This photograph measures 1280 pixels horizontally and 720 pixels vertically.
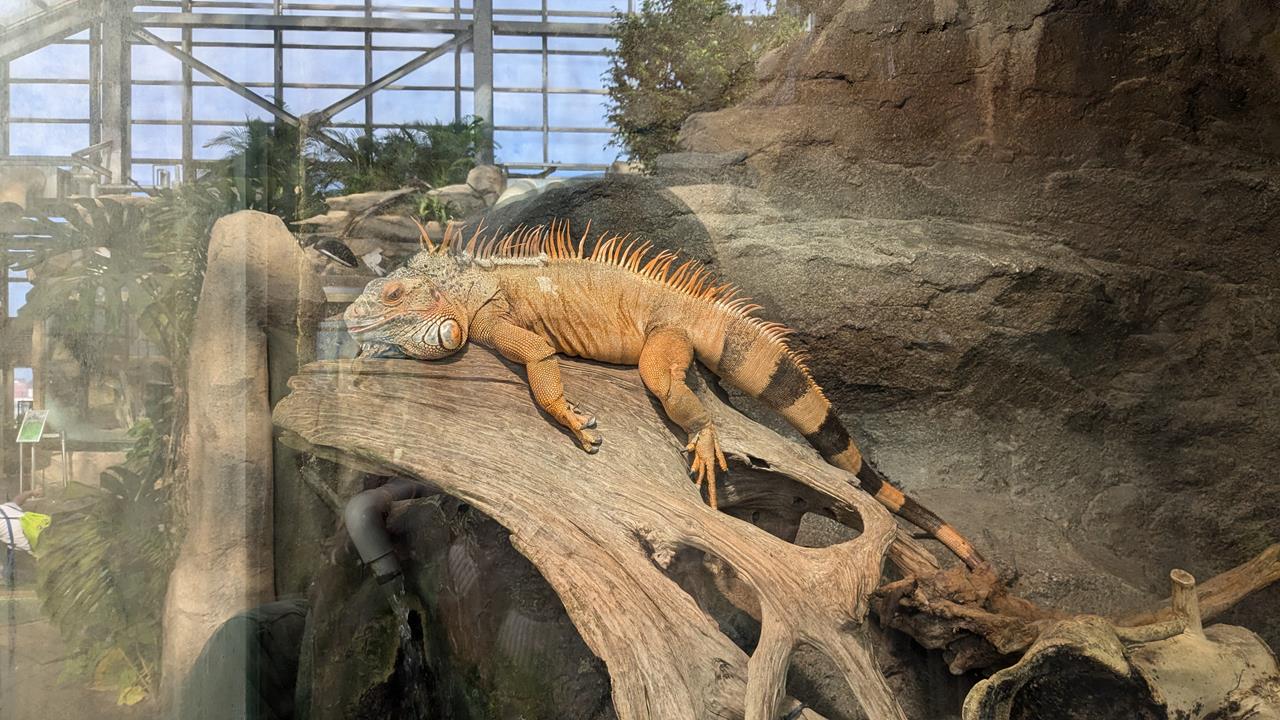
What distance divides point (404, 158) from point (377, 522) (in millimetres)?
1106


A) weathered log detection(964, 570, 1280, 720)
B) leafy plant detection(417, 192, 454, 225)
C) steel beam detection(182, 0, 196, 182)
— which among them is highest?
steel beam detection(182, 0, 196, 182)

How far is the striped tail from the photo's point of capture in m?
2.46

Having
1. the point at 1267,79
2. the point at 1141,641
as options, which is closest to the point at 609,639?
the point at 1141,641

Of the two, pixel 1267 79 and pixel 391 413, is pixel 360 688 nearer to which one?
pixel 391 413

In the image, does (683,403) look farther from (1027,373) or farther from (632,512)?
(1027,373)

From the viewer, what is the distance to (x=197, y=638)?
2.26 m

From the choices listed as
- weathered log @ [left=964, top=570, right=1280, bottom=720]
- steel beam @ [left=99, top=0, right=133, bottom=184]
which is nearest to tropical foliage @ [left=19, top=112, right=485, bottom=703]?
steel beam @ [left=99, top=0, right=133, bottom=184]

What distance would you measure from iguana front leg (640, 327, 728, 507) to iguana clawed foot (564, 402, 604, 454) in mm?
261

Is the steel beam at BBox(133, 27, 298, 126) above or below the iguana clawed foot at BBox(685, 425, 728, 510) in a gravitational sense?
above

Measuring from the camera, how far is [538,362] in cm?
214

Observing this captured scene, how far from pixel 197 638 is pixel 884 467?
2328 mm

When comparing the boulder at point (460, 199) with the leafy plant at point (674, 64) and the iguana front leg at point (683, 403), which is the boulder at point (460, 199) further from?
the iguana front leg at point (683, 403)

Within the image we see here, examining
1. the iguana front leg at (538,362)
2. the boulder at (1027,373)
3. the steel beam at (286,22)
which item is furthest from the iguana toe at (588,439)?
the steel beam at (286,22)

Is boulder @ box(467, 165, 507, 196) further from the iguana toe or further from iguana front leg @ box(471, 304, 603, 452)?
the iguana toe
